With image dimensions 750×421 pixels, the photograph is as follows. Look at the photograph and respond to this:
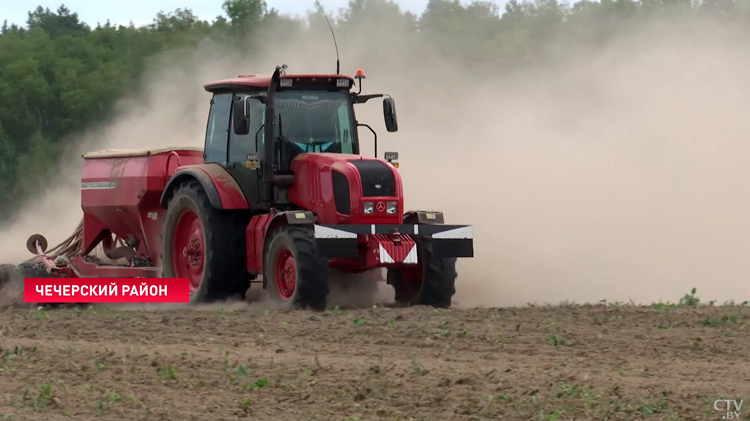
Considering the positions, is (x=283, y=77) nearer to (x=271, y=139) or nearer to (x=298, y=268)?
(x=271, y=139)

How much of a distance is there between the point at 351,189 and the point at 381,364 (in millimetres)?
4213

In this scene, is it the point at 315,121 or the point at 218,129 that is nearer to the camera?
the point at 315,121

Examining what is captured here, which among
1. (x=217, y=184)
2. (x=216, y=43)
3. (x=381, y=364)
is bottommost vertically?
(x=381, y=364)

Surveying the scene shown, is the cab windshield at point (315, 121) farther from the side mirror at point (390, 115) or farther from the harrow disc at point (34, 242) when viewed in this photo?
the harrow disc at point (34, 242)

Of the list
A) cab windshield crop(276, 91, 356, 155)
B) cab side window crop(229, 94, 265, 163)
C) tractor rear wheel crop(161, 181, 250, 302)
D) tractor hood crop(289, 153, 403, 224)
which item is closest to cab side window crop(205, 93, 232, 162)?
cab side window crop(229, 94, 265, 163)

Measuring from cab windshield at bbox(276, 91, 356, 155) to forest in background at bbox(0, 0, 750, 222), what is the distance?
10.3 meters

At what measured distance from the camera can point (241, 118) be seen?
42.1 feet

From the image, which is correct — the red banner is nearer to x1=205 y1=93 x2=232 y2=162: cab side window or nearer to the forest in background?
x1=205 y1=93 x2=232 y2=162: cab side window

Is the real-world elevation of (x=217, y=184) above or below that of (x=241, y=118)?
below

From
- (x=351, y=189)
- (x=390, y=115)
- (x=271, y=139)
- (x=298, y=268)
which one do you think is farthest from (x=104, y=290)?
(x=390, y=115)

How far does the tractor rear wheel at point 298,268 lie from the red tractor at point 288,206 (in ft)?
0.04

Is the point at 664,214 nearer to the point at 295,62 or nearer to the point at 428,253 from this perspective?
the point at 428,253

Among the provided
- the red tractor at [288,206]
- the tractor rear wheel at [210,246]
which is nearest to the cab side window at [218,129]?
the red tractor at [288,206]

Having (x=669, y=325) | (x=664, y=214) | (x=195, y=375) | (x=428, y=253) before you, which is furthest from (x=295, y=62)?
(x=195, y=375)
